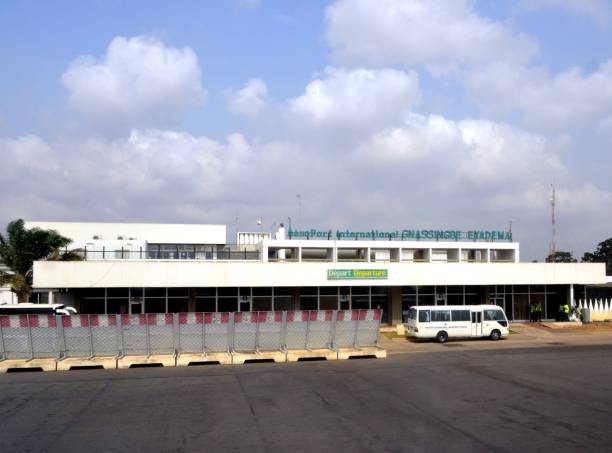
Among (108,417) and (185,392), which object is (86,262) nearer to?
(185,392)

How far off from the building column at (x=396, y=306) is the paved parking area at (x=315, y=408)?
17.9m

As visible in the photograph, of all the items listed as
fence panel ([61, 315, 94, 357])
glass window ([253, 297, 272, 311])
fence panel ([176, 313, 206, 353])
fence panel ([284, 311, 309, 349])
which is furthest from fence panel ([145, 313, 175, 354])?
glass window ([253, 297, 272, 311])

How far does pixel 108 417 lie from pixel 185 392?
3392 mm

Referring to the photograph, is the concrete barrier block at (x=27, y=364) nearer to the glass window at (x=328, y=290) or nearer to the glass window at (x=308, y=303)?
the glass window at (x=308, y=303)

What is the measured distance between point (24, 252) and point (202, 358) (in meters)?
21.1

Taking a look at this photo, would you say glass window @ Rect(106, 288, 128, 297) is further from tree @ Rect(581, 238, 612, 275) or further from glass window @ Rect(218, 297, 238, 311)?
tree @ Rect(581, 238, 612, 275)

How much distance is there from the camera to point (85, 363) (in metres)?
21.8

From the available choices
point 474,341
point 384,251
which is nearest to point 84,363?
point 474,341

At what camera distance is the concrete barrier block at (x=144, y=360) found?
72.5 ft

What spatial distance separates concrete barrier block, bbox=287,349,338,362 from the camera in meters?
23.7

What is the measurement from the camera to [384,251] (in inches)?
2084

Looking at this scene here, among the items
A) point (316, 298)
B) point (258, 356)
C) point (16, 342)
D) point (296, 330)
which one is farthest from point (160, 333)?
point (316, 298)

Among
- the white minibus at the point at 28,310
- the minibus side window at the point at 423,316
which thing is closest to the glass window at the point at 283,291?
the minibus side window at the point at 423,316

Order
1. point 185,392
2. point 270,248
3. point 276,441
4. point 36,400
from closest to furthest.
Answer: point 276,441, point 36,400, point 185,392, point 270,248
